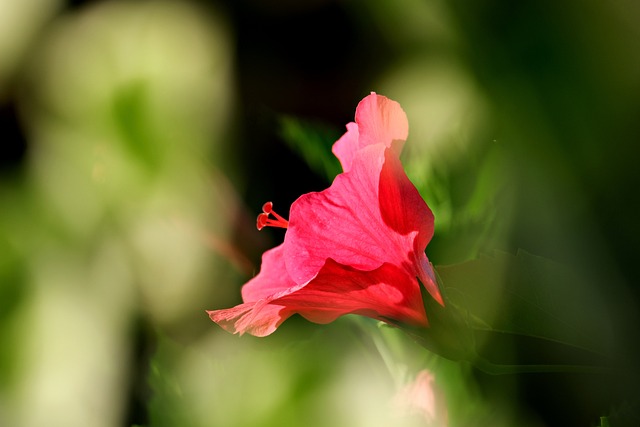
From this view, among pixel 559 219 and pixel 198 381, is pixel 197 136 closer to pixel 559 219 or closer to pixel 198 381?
pixel 198 381

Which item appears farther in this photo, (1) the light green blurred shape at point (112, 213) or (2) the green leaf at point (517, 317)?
(1) the light green blurred shape at point (112, 213)

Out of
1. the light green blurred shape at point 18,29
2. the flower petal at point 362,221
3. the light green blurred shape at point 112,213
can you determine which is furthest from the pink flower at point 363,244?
the light green blurred shape at point 18,29

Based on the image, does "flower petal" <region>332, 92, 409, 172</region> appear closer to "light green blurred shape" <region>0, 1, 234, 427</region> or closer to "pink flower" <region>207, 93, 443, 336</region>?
"pink flower" <region>207, 93, 443, 336</region>

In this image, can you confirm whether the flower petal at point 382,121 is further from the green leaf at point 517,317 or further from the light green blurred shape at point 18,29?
the light green blurred shape at point 18,29

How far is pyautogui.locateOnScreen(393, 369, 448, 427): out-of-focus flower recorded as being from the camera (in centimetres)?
19

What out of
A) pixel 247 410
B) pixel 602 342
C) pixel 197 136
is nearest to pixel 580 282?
pixel 602 342

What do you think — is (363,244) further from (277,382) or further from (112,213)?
(112,213)

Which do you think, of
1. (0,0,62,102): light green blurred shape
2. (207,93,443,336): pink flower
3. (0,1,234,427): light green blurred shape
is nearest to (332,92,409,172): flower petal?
(207,93,443,336): pink flower

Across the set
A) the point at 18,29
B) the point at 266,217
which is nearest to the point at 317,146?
the point at 266,217

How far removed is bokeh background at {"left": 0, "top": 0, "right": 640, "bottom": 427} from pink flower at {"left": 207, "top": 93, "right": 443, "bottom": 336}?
0.01 m

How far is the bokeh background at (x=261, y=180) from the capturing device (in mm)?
75

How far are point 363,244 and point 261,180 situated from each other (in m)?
0.21

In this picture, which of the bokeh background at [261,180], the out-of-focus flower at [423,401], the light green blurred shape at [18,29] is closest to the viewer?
the bokeh background at [261,180]

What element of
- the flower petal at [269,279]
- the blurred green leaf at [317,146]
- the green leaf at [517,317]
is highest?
the blurred green leaf at [317,146]
